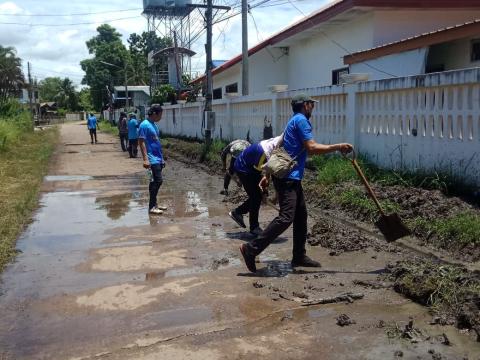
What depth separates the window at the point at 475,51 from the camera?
1077 centimetres

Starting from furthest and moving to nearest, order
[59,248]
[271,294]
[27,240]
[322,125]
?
1. [322,125]
2. [27,240]
3. [59,248]
4. [271,294]

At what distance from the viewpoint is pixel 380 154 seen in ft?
28.9

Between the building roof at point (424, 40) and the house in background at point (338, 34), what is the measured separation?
0.96 metres

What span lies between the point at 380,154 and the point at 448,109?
1809 mm

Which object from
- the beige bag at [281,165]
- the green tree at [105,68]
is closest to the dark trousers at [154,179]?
the beige bag at [281,165]

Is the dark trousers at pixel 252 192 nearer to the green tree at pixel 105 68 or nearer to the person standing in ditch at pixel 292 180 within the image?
the person standing in ditch at pixel 292 180

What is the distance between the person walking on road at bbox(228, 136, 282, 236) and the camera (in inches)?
239

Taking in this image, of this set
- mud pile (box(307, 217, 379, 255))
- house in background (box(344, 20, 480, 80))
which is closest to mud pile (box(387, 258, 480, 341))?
mud pile (box(307, 217, 379, 255))

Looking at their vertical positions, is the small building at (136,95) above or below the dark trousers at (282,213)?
above

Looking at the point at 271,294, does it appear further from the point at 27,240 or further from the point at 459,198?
the point at 27,240

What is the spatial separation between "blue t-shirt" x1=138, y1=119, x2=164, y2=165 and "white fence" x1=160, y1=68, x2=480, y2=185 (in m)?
3.54

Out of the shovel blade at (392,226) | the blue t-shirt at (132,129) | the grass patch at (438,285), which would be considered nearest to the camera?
the grass patch at (438,285)

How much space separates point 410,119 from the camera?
7.96m

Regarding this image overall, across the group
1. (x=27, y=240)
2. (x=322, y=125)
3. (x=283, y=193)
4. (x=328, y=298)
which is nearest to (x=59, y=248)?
(x=27, y=240)
